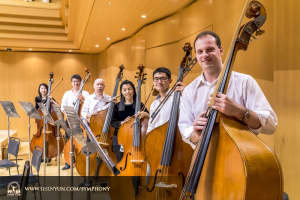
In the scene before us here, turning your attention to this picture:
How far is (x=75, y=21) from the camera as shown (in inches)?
199

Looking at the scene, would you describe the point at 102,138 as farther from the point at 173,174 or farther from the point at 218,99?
the point at 218,99

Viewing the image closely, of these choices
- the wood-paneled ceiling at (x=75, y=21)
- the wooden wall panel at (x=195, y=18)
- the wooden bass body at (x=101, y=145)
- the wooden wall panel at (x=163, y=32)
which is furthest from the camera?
the wooden wall panel at (x=163, y=32)

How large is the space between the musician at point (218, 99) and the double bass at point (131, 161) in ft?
3.17

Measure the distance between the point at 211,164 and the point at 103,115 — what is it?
221 centimetres

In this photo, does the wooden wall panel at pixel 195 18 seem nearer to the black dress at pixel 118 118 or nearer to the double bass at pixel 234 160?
the black dress at pixel 118 118

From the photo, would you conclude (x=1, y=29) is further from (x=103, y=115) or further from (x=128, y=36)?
(x=103, y=115)

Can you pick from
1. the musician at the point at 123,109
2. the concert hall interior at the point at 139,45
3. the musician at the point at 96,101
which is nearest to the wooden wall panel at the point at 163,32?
the concert hall interior at the point at 139,45

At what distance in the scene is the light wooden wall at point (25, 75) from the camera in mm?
7645

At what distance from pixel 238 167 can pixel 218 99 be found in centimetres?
26

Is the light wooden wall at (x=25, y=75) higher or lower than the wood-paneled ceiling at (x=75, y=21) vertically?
lower

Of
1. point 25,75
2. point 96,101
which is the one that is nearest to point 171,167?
point 96,101

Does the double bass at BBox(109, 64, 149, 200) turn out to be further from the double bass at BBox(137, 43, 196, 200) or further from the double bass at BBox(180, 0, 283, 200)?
the double bass at BBox(180, 0, 283, 200)

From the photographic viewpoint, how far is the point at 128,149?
7.58 ft

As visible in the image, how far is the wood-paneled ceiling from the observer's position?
3871mm
